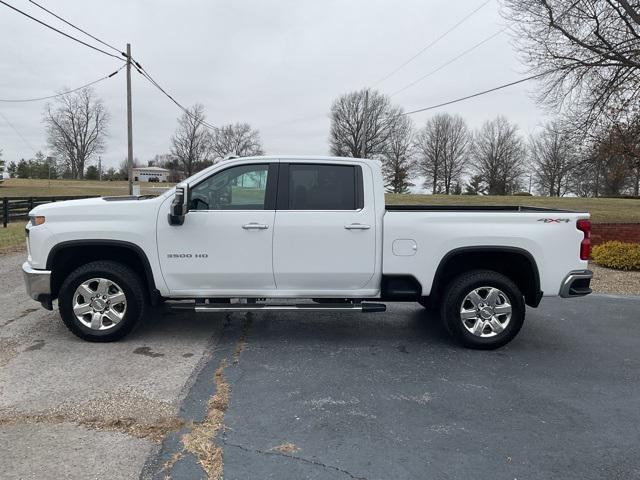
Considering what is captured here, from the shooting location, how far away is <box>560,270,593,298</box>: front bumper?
16.5 ft

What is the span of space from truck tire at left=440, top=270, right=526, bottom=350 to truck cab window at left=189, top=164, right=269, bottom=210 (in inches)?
86.1

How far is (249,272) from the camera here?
5027 millimetres

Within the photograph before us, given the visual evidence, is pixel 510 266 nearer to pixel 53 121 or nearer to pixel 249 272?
pixel 249 272

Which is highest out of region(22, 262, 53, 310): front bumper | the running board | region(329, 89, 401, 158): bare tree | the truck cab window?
region(329, 89, 401, 158): bare tree

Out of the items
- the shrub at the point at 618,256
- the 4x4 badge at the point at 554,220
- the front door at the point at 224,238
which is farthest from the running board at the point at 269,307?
the shrub at the point at 618,256

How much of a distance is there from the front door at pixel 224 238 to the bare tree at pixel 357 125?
6257 centimetres

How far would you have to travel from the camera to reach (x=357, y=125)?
72.1 m

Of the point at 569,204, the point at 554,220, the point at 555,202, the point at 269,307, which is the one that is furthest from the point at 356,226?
the point at 555,202

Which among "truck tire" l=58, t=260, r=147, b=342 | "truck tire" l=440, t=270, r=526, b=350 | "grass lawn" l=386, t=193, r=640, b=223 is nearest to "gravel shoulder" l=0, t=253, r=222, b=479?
"truck tire" l=58, t=260, r=147, b=342

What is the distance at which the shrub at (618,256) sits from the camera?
1080 centimetres

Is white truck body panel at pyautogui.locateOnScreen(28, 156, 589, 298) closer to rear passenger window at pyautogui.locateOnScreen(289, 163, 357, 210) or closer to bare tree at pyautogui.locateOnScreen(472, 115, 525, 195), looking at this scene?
rear passenger window at pyautogui.locateOnScreen(289, 163, 357, 210)

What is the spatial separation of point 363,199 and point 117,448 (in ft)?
10.3

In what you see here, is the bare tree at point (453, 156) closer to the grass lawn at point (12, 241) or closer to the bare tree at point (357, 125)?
the bare tree at point (357, 125)

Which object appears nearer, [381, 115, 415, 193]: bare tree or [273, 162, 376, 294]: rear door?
[273, 162, 376, 294]: rear door
